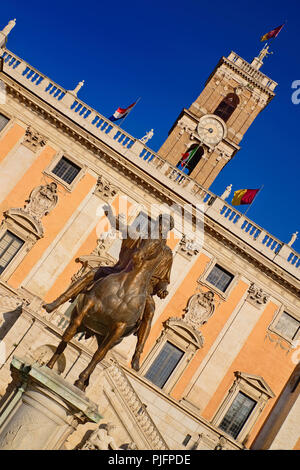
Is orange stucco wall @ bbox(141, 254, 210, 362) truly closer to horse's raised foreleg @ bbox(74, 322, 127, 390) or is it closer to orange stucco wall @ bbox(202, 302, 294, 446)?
orange stucco wall @ bbox(202, 302, 294, 446)

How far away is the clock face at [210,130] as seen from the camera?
115ft

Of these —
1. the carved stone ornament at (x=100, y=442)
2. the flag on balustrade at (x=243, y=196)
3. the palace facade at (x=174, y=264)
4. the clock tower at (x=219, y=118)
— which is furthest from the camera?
the clock tower at (x=219, y=118)

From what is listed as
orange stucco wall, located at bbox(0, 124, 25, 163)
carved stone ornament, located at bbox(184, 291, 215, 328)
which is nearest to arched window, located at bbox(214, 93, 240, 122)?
orange stucco wall, located at bbox(0, 124, 25, 163)

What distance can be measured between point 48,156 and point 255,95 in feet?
59.5

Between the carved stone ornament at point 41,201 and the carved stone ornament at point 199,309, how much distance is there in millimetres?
8760

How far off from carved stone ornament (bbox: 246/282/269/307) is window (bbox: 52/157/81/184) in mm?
11298

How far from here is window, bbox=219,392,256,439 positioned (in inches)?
974

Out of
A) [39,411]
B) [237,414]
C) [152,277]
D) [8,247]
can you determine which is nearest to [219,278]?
[237,414]

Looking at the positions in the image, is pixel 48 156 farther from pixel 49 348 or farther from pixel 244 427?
pixel 244 427

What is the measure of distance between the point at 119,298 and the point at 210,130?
90.3ft

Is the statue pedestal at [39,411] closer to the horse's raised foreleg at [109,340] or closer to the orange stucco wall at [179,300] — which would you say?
the horse's raised foreleg at [109,340]

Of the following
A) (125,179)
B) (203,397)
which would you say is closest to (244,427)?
(203,397)

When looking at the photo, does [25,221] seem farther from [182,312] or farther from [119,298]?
[119,298]

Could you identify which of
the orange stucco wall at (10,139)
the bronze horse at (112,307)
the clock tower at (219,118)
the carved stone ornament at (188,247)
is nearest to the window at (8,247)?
the orange stucco wall at (10,139)
